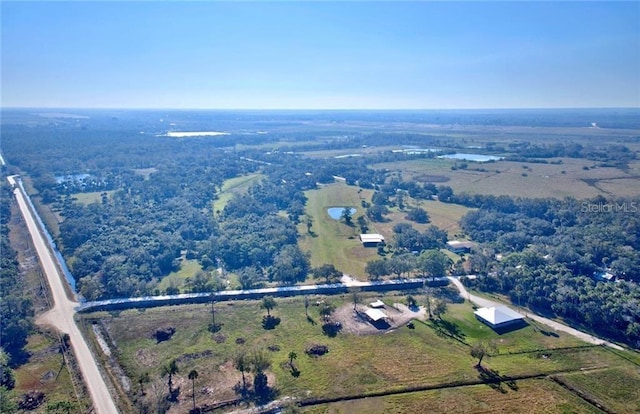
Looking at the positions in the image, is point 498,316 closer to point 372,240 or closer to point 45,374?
point 372,240

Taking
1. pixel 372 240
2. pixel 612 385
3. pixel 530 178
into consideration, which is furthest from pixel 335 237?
pixel 530 178

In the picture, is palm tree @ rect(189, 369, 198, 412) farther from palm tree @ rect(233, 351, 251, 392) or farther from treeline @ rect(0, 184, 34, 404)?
treeline @ rect(0, 184, 34, 404)

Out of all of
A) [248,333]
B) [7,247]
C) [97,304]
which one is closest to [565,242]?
[248,333]

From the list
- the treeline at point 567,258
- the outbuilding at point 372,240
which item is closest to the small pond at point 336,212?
the outbuilding at point 372,240

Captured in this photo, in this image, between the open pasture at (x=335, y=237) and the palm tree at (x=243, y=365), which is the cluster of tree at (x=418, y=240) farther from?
the palm tree at (x=243, y=365)

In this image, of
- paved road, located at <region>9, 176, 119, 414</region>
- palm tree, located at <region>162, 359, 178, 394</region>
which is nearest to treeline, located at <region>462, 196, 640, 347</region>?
palm tree, located at <region>162, 359, 178, 394</region>

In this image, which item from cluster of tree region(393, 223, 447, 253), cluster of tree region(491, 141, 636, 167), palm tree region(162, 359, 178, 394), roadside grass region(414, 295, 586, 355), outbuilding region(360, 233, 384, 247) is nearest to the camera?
palm tree region(162, 359, 178, 394)
